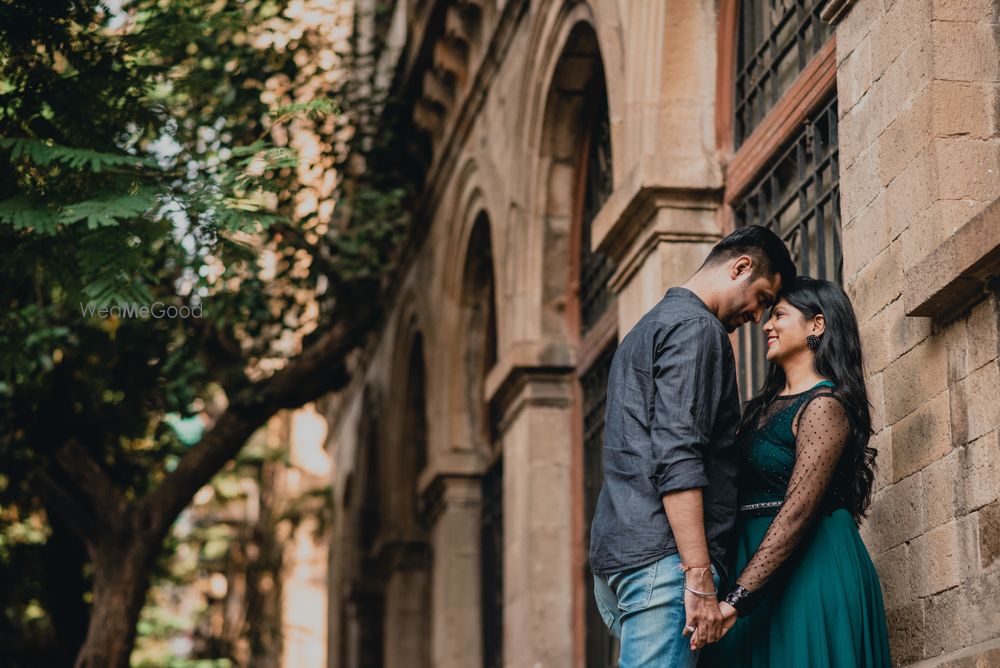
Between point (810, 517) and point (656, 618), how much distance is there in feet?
1.91

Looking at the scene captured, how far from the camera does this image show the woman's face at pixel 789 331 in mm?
5707

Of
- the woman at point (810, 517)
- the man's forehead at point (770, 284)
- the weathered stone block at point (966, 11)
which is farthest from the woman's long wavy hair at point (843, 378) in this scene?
the weathered stone block at point (966, 11)

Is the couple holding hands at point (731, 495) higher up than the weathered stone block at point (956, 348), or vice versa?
Result: the weathered stone block at point (956, 348)

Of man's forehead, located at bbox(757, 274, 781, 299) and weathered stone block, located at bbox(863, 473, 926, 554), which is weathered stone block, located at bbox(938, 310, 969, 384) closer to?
weathered stone block, located at bbox(863, 473, 926, 554)

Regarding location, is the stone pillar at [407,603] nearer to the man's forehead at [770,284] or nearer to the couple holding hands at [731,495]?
the couple holding hands at [731,495]

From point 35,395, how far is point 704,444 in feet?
34.3

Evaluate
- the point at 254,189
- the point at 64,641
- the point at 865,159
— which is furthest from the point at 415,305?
the point at 865,159

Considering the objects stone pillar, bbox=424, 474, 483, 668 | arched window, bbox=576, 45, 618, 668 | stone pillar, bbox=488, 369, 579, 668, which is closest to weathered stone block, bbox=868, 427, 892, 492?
arched window, bbox=576, 45, 618, 668

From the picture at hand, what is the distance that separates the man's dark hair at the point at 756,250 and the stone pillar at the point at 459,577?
9214mm

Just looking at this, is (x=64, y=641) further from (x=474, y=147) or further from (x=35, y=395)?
(x=474, y=147)

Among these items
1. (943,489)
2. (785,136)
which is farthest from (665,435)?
(785,136)

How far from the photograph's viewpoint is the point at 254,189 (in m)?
8.77

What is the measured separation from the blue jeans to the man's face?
896 millimetres

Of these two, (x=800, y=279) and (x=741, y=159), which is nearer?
(x=800, y=279)
